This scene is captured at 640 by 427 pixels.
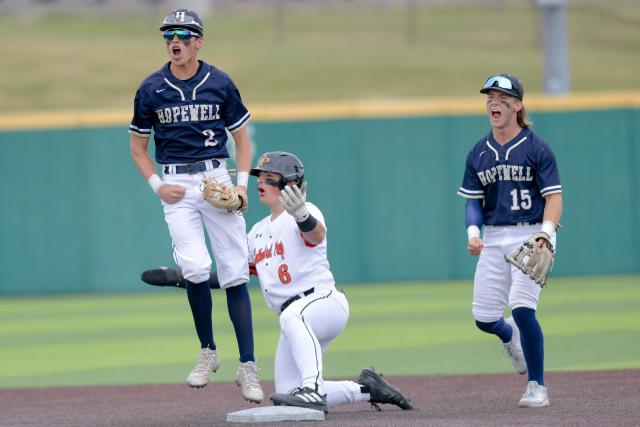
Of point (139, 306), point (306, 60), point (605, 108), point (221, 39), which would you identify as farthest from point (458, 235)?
point (221, 39)

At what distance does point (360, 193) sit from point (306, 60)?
16588mm

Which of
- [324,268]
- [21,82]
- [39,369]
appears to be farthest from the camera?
[21,82]

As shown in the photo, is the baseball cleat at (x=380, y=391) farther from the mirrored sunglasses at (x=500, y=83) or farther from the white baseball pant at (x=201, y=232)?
the mirrored sunglasses at (x=500, y=83)

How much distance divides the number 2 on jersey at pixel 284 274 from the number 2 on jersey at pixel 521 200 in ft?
4.41

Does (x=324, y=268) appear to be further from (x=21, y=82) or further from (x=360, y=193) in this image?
(x=21, y=82)

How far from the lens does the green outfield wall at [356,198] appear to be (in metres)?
15.8

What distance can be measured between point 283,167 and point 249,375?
46.2 inches

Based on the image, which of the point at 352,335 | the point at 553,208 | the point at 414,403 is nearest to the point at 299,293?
the point at 414,403

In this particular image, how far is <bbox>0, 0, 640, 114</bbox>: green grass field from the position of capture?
29625 millimetres

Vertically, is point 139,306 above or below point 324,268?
below

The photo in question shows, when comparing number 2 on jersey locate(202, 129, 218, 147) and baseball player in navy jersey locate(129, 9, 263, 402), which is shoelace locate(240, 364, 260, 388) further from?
number 2 on jersey locate(202, 129, 218, 147)

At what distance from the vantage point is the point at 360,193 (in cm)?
1602

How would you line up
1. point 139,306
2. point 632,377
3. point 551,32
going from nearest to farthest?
point 632,377 → point 139,306 → point 551,32

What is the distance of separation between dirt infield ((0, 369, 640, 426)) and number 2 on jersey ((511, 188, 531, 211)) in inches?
42.8
